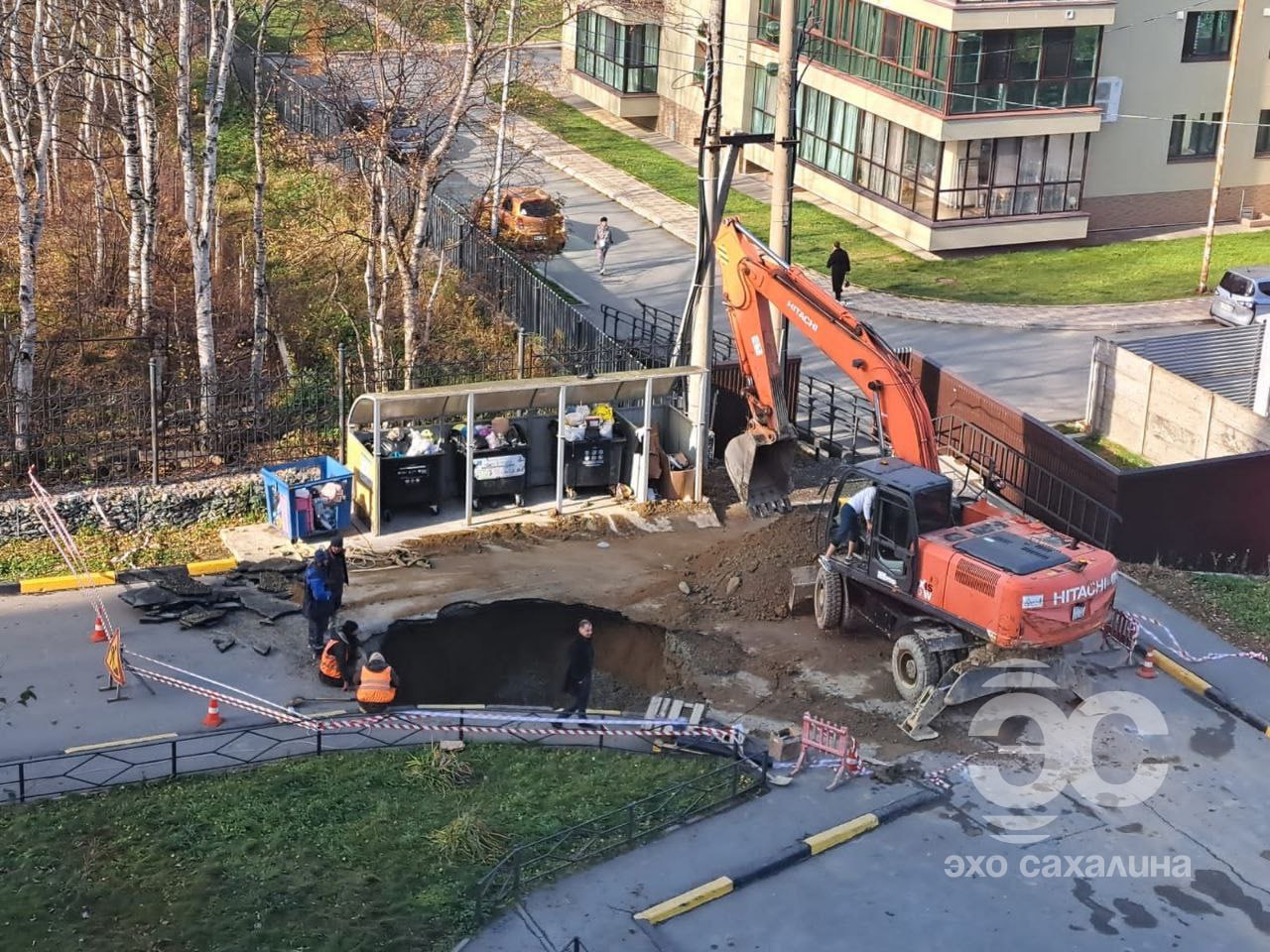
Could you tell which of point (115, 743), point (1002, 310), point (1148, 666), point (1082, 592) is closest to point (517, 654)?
point (115, 743)

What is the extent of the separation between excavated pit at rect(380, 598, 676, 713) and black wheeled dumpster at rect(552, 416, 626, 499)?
353 cm

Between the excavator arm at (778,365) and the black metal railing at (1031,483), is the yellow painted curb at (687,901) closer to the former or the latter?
the excavator arm at (778,365)

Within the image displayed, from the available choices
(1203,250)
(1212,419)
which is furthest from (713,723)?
(1203,250)

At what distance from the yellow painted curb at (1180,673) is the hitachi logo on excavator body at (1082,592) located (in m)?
2.19

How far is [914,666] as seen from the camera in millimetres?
18562

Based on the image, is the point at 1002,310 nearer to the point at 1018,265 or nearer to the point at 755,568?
the point at 1018,265

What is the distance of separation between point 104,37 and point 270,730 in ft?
54.2

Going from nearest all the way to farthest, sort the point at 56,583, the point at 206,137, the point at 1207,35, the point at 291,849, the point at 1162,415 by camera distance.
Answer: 1. the point at 291,849
2. the point at 56,583
3. the point at 206,137
4. the point at 1162,415
5. the point at 1207,35

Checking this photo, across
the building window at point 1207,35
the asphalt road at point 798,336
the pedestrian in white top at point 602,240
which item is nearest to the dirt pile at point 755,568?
the asphalt road at point 798,336

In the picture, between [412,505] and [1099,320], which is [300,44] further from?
[1099,320]

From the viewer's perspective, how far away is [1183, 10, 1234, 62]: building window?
40.7m

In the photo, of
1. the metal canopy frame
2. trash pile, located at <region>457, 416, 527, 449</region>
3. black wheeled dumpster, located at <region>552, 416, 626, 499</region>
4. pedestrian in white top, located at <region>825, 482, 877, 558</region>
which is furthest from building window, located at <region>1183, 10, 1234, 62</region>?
pedestrian in white top, located at <region>825, 482, 877, 558</region>

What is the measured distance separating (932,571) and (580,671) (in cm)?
423

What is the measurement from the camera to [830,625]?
20156 mm
